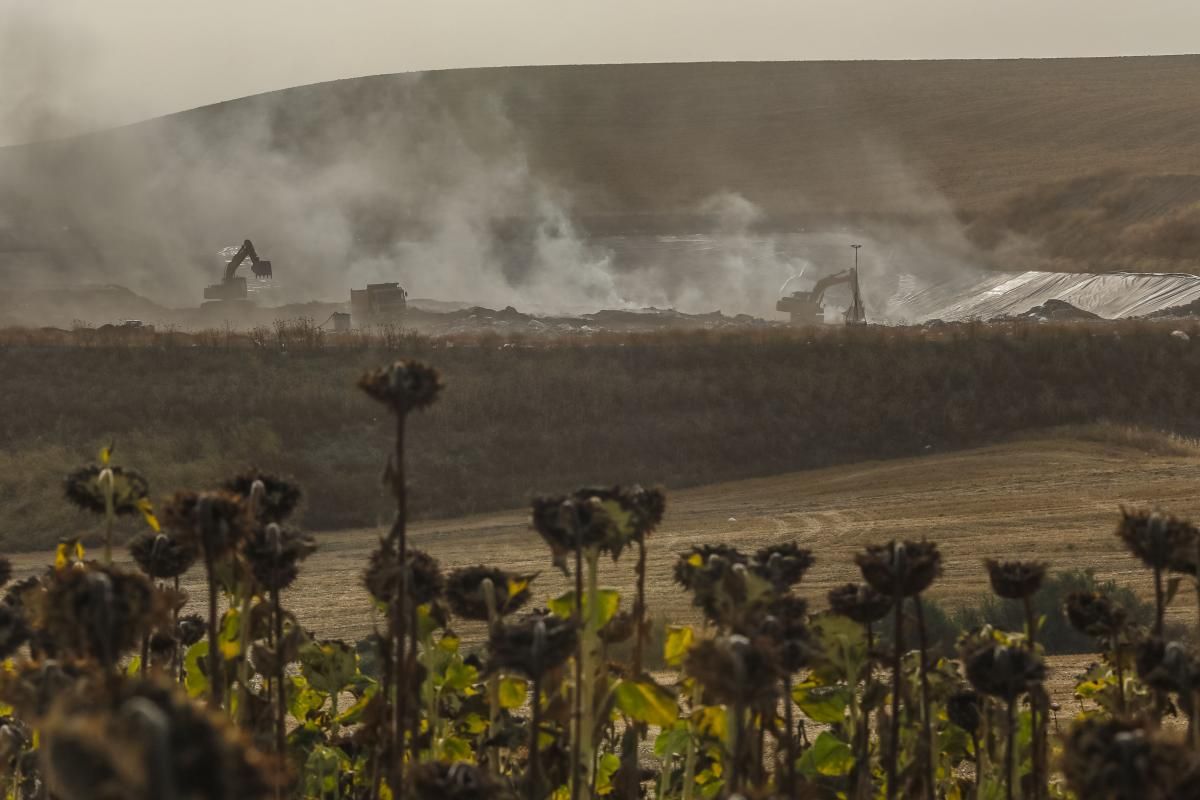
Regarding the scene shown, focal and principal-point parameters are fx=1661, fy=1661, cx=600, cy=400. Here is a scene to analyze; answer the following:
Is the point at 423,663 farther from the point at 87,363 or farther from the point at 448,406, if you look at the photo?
the point at 87,363

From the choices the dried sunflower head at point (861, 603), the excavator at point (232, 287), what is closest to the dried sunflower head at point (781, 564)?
the dried sunflower head at point (861, 603)

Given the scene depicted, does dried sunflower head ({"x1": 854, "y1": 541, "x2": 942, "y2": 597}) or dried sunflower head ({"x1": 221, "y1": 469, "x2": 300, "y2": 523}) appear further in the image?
dried sunflower head ({"x1": 221, "y1": 469, "x2": 300, "y2": 523})

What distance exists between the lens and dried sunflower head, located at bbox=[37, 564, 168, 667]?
284cm

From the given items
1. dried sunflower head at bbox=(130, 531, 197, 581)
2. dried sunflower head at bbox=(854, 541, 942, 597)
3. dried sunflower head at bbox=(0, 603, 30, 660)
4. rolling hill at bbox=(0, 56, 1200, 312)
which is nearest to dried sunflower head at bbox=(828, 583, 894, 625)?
dried sunflower head at bbox=(854, 541, 942, 597)

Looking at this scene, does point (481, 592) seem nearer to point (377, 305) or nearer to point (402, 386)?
point (402, 386)

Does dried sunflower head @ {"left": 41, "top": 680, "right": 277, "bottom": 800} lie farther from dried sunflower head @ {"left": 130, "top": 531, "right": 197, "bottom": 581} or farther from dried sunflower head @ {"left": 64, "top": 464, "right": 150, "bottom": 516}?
dried sunflower head @ {"left": 130, "top": 531, "right": 197, "bottom": 581}

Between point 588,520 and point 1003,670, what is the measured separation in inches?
48.4

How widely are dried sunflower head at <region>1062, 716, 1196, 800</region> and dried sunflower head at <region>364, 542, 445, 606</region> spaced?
1.94 m

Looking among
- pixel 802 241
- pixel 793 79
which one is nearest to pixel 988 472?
pixel 802 241

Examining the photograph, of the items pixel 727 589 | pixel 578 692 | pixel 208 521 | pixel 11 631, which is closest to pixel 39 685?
pixel 208 521

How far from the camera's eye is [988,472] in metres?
31.0

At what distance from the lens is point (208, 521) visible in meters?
3.49

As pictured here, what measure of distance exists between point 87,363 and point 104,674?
3736cm

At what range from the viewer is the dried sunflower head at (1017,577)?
15.7 ft
